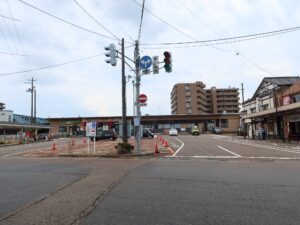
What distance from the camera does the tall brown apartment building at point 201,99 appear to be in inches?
4958

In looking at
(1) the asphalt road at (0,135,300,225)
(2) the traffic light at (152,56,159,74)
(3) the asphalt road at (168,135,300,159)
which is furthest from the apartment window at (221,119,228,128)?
(1) the asphalt road at (0,135,300,225)

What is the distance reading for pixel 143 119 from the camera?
98625mm

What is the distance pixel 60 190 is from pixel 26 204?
1.67m

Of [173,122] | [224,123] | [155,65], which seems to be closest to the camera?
[155,65]

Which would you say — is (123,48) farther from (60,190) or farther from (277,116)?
(277,116)

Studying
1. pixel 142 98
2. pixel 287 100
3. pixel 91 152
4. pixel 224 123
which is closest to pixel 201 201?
pixel 142 98

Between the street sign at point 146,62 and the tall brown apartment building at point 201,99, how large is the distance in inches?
4093

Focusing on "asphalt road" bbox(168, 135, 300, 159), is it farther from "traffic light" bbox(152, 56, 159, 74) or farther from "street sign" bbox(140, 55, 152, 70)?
"street sign" bbox(140, 55, 152, 70)

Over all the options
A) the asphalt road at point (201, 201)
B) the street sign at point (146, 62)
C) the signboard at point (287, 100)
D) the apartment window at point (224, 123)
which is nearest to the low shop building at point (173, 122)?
the apartment window at point (224, 123)

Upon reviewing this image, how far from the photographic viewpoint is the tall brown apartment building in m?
126

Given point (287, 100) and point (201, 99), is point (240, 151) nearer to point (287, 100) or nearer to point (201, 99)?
point (287, 100)

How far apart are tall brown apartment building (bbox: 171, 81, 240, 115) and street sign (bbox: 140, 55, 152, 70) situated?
104 m

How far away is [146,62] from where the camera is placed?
20453mm

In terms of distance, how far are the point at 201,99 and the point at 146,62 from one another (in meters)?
111
